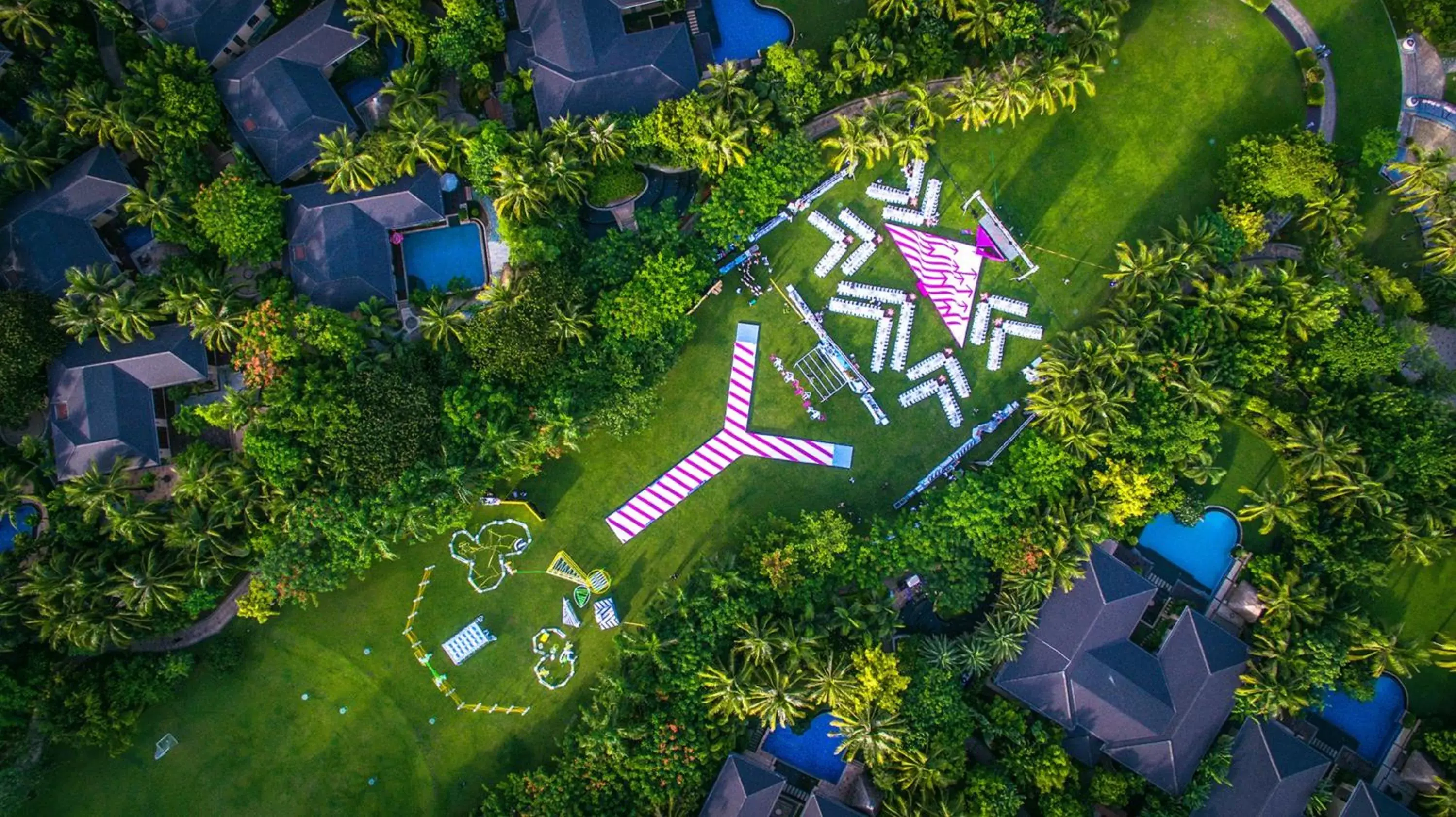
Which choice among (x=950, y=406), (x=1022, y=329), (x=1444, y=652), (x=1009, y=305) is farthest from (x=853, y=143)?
(x=1444, y=652)

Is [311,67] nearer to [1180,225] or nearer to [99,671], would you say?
[99,671]

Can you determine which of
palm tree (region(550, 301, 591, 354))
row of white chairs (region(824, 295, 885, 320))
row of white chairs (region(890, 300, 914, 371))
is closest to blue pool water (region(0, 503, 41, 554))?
palm tree (region(550, 301, 591, 354))

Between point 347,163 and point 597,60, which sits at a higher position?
point 597,60

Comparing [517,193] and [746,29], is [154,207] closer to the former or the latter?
[517,193]

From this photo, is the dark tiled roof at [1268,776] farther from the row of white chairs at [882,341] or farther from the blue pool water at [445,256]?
Answer: the blue pool water at [445,256]

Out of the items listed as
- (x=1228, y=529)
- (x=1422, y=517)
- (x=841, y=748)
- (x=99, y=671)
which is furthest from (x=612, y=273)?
(x=1422, y=517)

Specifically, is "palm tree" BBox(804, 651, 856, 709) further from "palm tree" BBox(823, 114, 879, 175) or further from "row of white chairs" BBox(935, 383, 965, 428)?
"palm tree" BBox(823, 114, 879, 175)
